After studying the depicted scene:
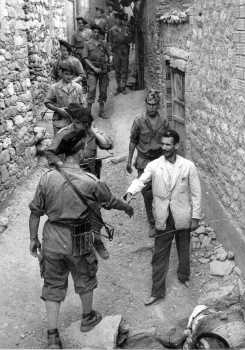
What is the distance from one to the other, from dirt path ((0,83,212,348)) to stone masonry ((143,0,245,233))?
112cm

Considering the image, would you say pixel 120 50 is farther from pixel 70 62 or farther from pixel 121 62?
pixel 70 62

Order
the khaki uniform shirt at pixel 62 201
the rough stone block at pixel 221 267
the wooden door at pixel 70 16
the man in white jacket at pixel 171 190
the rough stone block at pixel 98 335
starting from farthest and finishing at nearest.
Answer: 1. the wooden door at pixel 70 16
2. the rough stone block at pixel 221 267
3. the man in white jacket at pixel 171 190
4. the rough stone block at pixel 98 335
5. the khaki uniform shirt at pixel 62 201

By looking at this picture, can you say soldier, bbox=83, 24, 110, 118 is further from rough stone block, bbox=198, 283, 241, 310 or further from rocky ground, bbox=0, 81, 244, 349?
rough stone block, bbox=198, 283, 241, 310

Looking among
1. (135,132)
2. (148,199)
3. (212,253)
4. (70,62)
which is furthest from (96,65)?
(212,253)

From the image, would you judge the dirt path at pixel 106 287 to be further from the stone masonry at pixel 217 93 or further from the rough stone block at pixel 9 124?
the stone masonry at pixel 217 93

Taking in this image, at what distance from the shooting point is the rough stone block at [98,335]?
14.6 ft

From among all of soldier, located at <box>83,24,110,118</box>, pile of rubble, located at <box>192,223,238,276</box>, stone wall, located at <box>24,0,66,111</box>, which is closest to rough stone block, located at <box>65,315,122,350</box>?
pile of rubble, located at <box>192,223,238,276</box>

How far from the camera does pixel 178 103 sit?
8930 millimetres

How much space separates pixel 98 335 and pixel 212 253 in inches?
91.7

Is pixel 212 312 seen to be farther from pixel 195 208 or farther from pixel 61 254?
pixel 61 254

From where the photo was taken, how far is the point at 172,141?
499 centimetres

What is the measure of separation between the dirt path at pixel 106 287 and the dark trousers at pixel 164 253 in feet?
0.73

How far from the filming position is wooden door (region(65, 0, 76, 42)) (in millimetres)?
14404

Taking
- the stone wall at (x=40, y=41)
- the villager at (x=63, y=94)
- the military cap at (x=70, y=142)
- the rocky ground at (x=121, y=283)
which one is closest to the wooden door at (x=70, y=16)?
the stone wall at (x=40, y=41)
